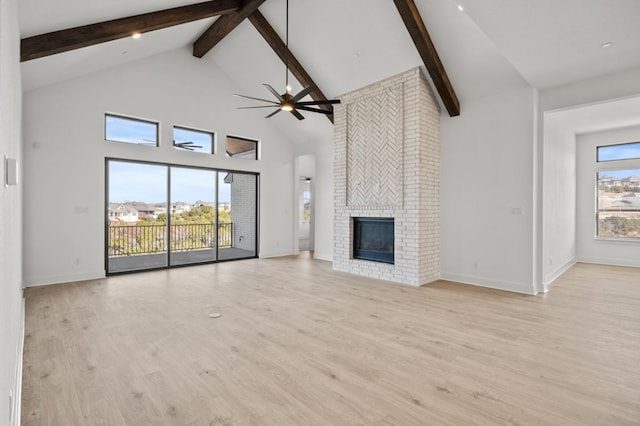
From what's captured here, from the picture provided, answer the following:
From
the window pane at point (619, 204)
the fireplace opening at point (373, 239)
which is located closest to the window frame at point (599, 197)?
the window pane at point (619, 204)

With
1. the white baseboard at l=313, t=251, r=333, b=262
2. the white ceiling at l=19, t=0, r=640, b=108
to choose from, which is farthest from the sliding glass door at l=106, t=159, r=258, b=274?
the white ceiling at l=19, t=0, r=640, b=108

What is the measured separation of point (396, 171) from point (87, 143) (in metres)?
5.64

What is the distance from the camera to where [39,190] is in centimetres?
544

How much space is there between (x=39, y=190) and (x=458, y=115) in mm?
7344

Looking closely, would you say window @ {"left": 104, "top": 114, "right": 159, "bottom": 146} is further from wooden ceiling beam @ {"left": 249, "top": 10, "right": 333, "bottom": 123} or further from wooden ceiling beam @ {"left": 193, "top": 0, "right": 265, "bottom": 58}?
wooden ceiling beam @ {"left": 249, "top": 10, "right": 333, "bottom": 123}

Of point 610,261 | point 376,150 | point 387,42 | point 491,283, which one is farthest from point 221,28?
point 610,261

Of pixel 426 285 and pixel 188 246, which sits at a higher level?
pixel 188 246

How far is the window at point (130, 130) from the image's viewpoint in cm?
626

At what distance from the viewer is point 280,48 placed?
21.3 feet

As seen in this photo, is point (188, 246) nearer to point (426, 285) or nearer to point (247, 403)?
point (426, 285)

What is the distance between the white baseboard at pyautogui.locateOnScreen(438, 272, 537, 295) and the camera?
5.10 meters

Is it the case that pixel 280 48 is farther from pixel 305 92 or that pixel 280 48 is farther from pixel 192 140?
pixel 192 140

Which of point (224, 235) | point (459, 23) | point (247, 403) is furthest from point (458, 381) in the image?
point (224, 235)

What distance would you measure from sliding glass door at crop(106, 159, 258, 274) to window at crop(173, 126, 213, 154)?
1.48 feet
